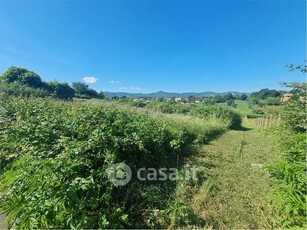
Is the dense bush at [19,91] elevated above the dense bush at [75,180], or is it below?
above

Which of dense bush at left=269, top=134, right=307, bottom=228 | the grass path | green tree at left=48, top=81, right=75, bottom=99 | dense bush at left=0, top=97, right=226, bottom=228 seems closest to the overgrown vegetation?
dense bush at left=269, top=134, right=307, bottom=228

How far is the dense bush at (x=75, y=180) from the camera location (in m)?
1.64

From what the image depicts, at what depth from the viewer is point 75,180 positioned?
5.78 feet

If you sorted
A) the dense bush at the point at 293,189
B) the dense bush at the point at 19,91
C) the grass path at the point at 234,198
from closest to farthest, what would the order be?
the dense bush at the point at 293,189, the grass path at the point at 234,198, the dense bush at the point at 19,91

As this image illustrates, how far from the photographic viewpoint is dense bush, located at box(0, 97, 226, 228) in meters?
1.64

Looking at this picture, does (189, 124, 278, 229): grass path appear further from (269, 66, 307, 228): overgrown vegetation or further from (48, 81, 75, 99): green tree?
(48, 81, 75, 99): green tree

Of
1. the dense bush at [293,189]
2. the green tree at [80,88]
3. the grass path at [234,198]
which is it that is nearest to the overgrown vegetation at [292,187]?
the dense bush at [293,189]

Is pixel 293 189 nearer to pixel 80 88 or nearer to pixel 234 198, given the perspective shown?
pixel 234 198

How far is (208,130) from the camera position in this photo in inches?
331

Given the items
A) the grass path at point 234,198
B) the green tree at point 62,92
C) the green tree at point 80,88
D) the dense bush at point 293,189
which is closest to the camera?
the dense bush at point 293,189

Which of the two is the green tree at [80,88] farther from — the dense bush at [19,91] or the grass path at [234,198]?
the grass path at [234,198]

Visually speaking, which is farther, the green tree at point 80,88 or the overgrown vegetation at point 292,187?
the green tree at point 80,88

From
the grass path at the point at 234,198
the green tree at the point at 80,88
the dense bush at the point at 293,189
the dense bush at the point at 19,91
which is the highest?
the green tree at the point at 80,88

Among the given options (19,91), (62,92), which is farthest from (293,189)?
(62,92)
